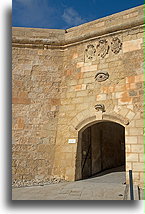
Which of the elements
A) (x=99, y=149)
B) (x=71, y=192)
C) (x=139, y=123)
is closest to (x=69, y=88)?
(x=139, y=123)

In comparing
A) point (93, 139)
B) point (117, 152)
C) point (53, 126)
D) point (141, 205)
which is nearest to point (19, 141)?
point (53, 126)


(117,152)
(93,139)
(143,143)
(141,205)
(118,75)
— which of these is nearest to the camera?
(141,205)

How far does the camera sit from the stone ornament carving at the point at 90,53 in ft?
18.8

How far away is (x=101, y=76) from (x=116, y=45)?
2.96 feet

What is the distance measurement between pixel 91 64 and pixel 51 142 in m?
2.34

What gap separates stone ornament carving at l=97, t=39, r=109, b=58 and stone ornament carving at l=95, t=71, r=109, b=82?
1.61 ft

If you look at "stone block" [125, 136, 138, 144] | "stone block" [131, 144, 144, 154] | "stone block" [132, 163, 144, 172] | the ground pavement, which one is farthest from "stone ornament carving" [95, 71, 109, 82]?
the ground pavement

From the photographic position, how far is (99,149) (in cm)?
707

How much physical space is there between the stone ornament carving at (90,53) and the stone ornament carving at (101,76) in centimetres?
50

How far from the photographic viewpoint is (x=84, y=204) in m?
3.46

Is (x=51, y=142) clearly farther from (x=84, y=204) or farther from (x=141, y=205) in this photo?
(x=141, y=205)

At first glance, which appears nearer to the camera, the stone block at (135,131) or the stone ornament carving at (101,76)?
the stone block at (135,131)

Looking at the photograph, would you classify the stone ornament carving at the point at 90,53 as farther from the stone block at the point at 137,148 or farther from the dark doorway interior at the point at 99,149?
the stone block at the point at 137,148

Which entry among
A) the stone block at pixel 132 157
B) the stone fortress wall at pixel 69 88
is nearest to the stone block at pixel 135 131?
the stone fortress wall at pixel 69 88
